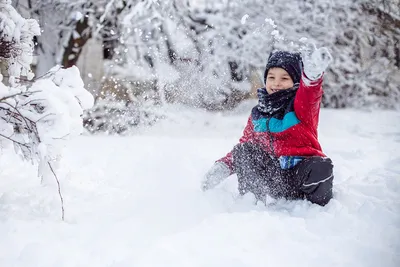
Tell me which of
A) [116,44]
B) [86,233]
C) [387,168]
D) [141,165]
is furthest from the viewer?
[116,44]

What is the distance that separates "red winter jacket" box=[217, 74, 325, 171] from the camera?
102 inches

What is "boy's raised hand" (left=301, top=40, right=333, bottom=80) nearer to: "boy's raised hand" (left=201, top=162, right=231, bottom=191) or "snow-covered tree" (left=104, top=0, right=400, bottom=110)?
"boy's raised hand" (left=201, top=162, right=231, bottom=191)

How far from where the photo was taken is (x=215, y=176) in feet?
10.1

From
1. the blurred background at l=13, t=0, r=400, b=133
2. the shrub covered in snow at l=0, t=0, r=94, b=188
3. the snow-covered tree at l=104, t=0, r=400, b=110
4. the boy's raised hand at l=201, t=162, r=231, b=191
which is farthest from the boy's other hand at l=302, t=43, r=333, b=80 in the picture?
the snow-covered tree at l=104, t=0, r=400, b=110

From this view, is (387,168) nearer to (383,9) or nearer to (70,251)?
(70,251)

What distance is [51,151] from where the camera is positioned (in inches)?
87.7

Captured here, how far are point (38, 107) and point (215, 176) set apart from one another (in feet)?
4.48

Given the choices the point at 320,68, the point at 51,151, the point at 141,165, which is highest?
the point at 320,68

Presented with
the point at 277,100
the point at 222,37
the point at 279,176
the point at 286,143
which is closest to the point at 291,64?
the point at 277,100

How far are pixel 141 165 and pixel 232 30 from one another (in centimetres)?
546

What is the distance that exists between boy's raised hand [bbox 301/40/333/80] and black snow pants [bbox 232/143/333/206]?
1.78ft

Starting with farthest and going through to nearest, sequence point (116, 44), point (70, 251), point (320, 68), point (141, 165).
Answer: point (116, 44) < point (141, 165) < point (320, 68) < point (70, 251)

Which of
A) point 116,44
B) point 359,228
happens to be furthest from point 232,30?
point 359,228

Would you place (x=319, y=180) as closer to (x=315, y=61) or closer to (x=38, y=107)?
(x=315, y=61)
